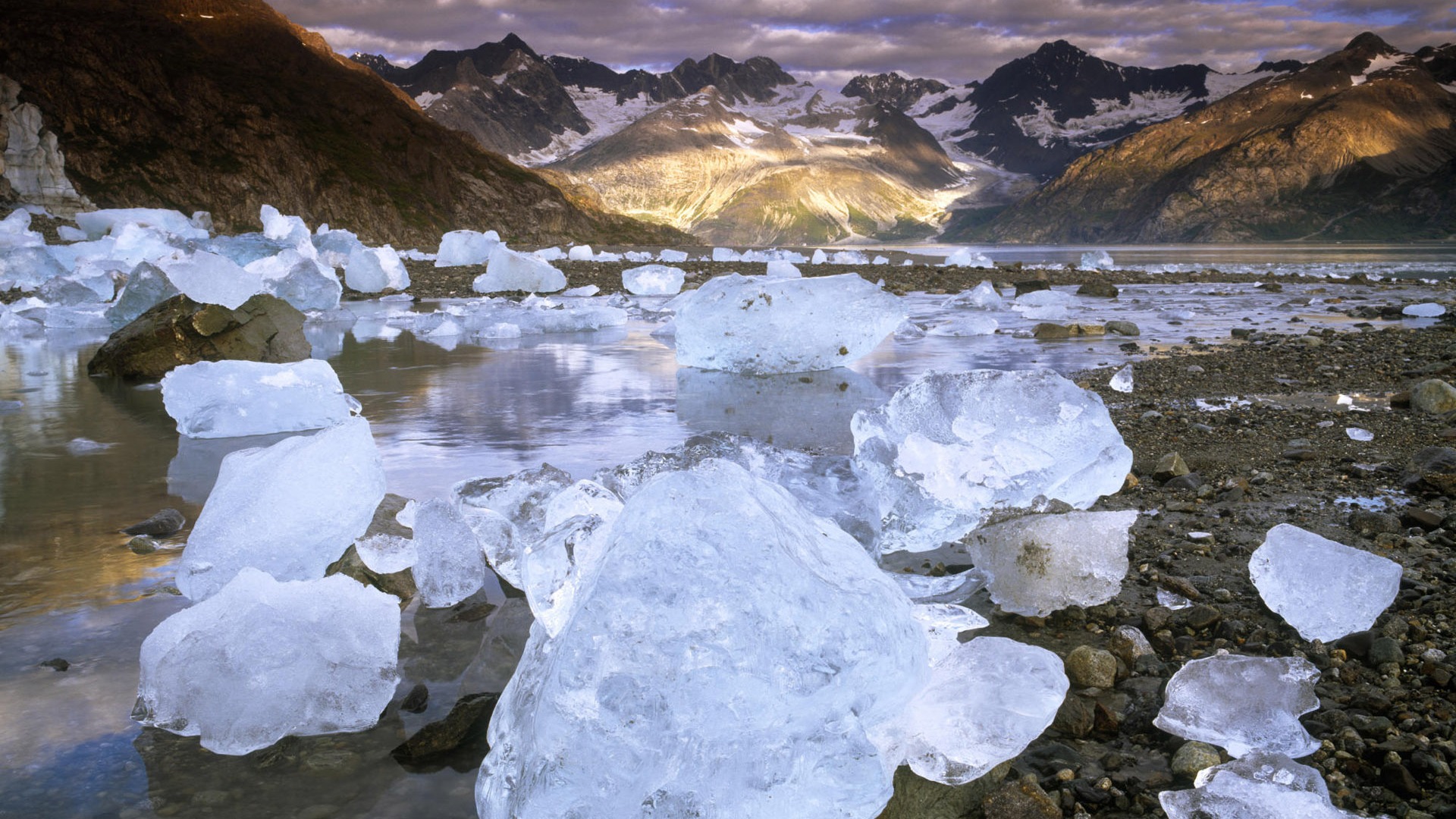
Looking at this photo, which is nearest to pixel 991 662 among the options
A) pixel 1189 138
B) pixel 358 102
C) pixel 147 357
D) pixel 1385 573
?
pixel 1385 573

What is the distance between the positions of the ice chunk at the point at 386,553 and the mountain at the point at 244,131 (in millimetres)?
65922

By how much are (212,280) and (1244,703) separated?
824cm

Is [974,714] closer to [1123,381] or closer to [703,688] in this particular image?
[703,688]

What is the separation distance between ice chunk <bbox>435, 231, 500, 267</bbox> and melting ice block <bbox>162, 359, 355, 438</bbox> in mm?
20436

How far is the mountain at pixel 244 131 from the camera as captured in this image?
2509 inches

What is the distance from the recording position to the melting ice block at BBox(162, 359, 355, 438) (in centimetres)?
521

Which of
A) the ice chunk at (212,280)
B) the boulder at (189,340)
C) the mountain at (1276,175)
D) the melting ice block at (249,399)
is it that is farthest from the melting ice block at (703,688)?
the mountain at (1276,175)

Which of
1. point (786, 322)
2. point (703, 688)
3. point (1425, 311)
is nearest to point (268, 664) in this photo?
point (703, 688)

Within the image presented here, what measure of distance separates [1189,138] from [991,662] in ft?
697

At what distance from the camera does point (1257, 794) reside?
1765mm

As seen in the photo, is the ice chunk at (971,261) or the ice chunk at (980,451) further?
the ice chunk at (971,261)

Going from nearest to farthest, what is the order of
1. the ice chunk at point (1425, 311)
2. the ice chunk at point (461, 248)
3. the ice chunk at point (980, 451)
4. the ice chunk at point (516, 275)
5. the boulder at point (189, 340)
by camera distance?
the ice chunk at point (980, 451) < the boulder at point (189, 340) < the ice chunk at point (1425, 311) < the ice chunk at point (516, 275) < the ice chunk at point (461, 248)

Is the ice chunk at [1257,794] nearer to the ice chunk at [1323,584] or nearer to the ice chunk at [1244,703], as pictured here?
the ice chunk at [1244,703]

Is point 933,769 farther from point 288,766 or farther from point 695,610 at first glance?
point 288,766
